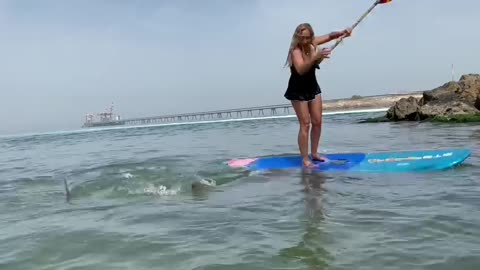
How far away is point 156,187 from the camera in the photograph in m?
5.50

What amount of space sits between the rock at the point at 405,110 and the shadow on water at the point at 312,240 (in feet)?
57.9

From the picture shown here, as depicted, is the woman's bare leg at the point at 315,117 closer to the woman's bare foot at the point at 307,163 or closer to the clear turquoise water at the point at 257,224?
the woman's bare foot at the point at 307,163

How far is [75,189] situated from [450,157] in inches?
197

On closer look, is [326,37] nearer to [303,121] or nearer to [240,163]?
[303,121]

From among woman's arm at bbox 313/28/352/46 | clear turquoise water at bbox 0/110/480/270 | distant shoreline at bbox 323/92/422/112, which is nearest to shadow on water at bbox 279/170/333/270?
clear turquoise water at bbox 0/110/480/270

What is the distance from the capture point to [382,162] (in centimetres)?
595

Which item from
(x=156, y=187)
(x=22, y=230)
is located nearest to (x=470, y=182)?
(x=156, y=187)

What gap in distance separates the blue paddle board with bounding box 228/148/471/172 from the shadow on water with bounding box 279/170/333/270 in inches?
63.1

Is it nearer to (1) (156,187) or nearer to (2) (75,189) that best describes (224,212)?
(1) (156,187)

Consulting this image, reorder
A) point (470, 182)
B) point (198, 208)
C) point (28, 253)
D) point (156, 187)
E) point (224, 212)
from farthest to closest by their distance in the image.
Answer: point (156, 187), point (470, 182), point (198, 208), point (224, 212), point (28, 253)

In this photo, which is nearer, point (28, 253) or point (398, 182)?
point (28, 253)

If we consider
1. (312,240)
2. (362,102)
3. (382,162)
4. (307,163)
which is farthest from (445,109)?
(362,102)

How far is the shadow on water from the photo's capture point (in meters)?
2.55

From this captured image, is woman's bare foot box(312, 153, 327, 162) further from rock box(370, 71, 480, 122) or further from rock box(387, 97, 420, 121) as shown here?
rock box(387, 97, 420, 121)
